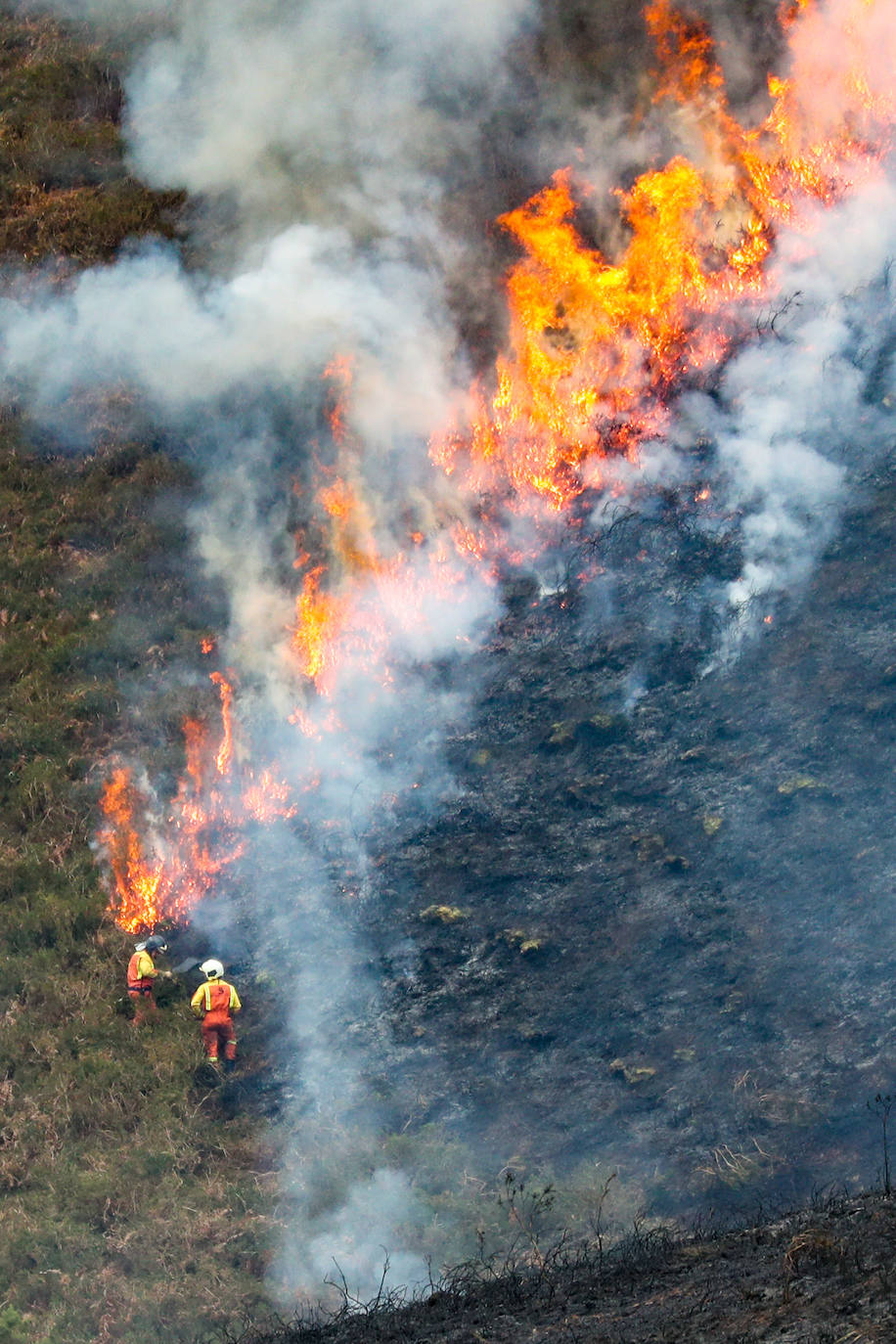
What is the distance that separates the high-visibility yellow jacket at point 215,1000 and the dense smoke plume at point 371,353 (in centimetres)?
66

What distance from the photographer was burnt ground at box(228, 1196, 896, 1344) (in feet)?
23.9

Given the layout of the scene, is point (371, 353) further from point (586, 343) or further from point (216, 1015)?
point (216, 1015)

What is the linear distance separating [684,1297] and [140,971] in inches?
271

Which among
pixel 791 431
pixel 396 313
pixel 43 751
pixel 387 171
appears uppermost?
pixel 387 171

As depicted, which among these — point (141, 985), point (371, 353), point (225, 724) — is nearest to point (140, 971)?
point (141, 985)

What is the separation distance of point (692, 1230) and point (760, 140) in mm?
14348

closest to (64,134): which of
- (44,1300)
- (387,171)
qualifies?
(387,171)

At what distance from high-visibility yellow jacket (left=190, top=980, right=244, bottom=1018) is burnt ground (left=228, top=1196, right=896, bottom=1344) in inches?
131

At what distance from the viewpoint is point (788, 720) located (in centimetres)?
1434

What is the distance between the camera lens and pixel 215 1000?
13.1 m

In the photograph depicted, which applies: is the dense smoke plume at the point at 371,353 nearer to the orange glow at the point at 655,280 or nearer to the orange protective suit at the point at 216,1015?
the orange glow at the point at 655,280

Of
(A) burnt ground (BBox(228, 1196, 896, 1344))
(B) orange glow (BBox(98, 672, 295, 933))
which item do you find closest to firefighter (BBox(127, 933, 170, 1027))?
(B) orange glow (BBox(98, 672, 295, 933))

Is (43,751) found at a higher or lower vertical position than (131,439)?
lower

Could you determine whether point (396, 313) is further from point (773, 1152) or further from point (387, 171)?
point (773, 1152)
